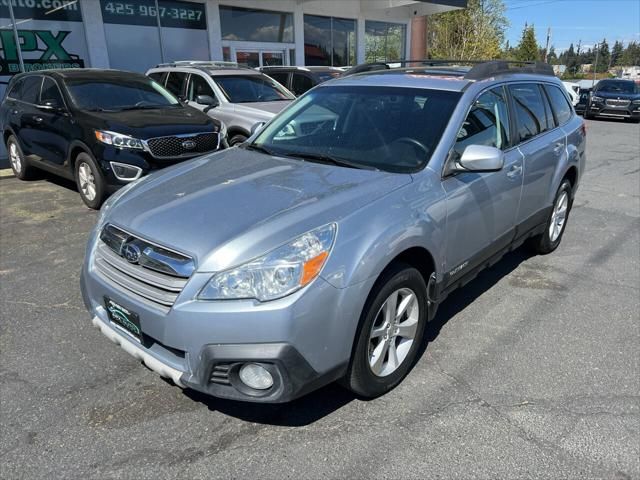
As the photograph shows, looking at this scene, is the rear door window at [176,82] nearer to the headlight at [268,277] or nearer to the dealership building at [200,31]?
the dealership building at [200,31]

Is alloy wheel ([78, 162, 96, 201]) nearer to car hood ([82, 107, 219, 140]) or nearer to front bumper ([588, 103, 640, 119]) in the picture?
car hood ([82, 107, 219, 140])

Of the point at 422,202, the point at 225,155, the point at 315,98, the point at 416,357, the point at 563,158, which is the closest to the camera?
the point at 422,202

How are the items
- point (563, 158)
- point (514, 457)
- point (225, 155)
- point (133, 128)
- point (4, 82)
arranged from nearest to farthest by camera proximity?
point (514, 457) → point (225, 155) → point (563, 158) → point (133, 128) → point (4, 82)

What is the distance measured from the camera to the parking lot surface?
2.41 meters

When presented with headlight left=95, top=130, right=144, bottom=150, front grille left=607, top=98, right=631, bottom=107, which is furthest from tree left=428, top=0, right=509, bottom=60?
headlight left=95, top=130, right=144, bottom=150

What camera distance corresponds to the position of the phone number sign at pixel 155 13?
12797mm

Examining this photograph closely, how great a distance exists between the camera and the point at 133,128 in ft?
20.4

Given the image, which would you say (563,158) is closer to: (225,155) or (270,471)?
(225,155)

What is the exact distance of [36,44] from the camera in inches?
464

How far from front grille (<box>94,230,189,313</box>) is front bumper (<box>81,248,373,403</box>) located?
0.05m

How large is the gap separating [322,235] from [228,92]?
7.24 metres

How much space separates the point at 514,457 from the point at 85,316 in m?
3.00

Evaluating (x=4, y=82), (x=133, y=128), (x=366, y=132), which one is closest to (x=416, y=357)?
(x=366, y=132)

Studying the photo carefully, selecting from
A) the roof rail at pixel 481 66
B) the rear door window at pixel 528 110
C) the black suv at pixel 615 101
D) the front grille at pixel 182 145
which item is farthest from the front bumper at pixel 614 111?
the front grille at pixel 182 145
